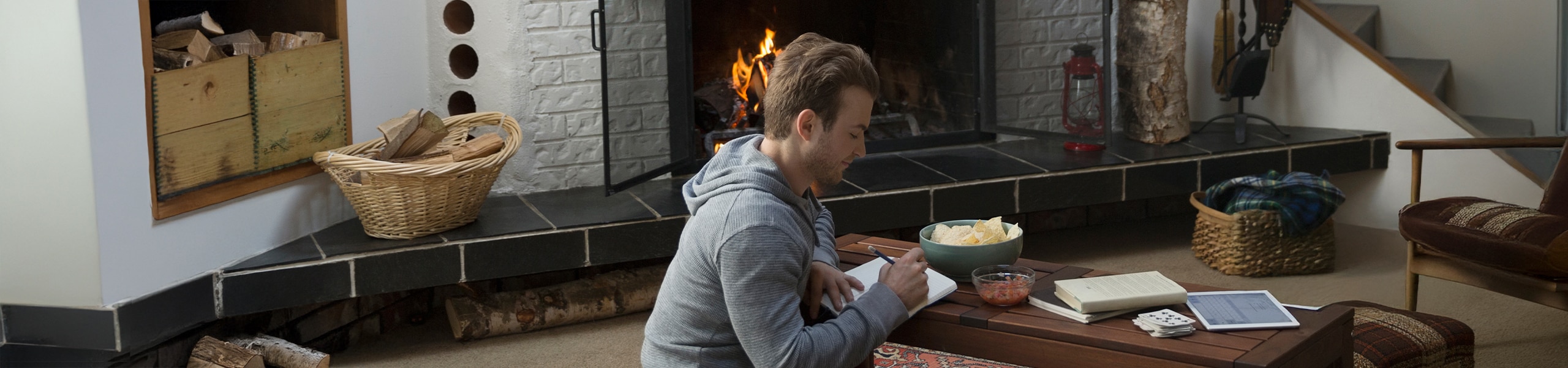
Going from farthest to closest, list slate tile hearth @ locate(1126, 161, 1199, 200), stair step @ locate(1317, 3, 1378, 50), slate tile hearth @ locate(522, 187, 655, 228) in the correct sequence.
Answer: stair step @ locate(1317, 3, 1378, 50)
slate tile hearth @ locate(1126, 161, 1199, 200)
slate tile hearth @ locate(522, 187, 655, 228)

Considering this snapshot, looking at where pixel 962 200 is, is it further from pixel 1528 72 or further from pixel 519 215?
pixel 1528 72

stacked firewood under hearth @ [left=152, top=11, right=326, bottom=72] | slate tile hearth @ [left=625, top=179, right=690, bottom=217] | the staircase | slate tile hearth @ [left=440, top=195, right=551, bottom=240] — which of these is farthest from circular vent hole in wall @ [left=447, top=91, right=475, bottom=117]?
the staircase

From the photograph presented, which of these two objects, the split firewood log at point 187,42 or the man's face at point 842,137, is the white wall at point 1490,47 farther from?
the split firewood log at point 187,42

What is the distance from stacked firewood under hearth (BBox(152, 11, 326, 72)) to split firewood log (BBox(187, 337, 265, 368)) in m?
0.64

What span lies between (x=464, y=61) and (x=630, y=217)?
78 cm

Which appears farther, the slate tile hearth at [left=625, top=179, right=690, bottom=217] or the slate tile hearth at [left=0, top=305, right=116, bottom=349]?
the slate tile hearth at [left=625, top=179, right=690, bottom=217]

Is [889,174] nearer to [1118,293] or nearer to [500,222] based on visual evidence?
[500,222]

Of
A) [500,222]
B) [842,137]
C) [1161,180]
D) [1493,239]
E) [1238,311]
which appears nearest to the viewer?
[842,137]

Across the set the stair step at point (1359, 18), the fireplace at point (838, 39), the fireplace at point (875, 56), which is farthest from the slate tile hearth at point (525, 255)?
the stair step at point (1359, 18)

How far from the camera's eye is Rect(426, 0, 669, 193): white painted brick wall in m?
3.32

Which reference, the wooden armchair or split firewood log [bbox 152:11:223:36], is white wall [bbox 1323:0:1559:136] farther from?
split firewood log [bbox 152:11:223:36]

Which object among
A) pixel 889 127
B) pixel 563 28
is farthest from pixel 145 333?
pixel 889 127

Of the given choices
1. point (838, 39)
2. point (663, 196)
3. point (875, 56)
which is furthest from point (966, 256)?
point (875, 56)

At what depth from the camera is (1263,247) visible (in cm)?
358
